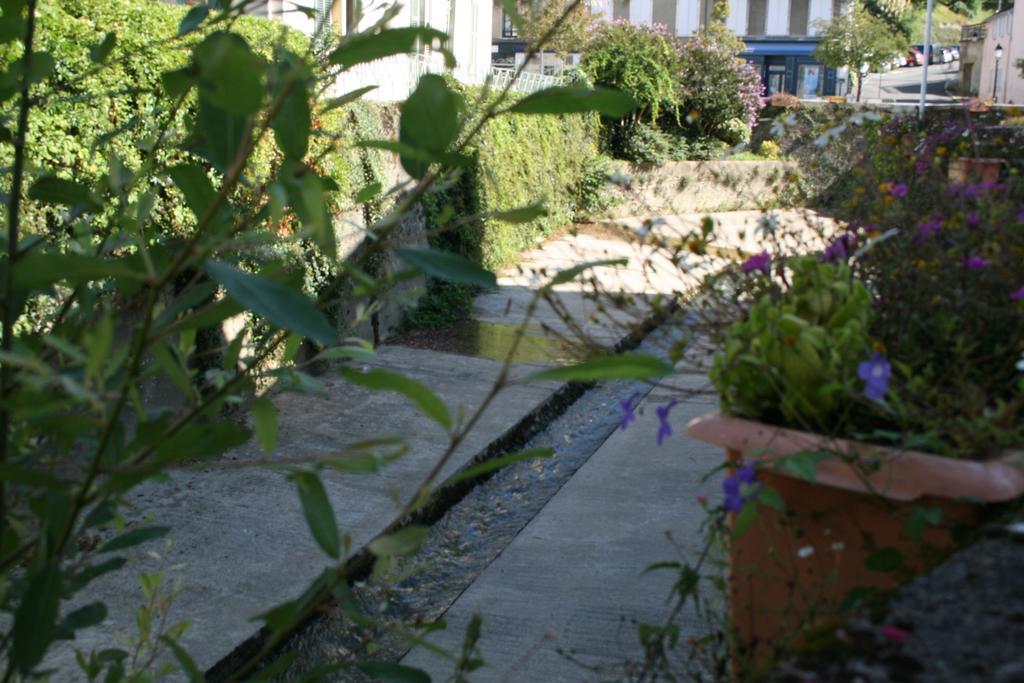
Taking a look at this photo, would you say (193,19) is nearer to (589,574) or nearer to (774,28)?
(589,574)

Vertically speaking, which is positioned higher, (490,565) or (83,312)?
(83,312)

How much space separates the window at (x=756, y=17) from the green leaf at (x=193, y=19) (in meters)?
Result: 50.2

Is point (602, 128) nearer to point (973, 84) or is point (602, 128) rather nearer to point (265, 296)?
point (265, 296)

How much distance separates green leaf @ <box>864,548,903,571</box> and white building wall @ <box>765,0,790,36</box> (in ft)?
165

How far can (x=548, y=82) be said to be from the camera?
699 inches

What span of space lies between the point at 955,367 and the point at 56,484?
145cm

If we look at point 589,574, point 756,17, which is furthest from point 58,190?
point 756,17

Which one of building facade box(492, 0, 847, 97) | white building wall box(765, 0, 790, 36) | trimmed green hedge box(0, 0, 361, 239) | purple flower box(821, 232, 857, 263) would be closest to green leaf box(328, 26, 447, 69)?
purple flower box(821, 232, 857, 263)

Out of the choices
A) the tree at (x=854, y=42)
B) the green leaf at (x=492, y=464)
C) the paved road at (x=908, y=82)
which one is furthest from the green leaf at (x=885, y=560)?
the paved road at (x=908, y=82)

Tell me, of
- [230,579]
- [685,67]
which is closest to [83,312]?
[230,579]

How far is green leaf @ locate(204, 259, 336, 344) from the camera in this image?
0.99 metres

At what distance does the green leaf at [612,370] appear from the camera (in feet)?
3.75

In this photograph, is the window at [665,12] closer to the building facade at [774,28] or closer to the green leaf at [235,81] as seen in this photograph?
the building facade at [774,28]

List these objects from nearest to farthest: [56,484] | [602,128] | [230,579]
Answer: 1. [56,484]
2. [230,579]
3. [602,128]
